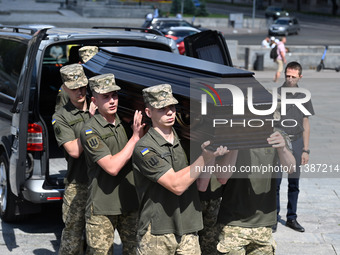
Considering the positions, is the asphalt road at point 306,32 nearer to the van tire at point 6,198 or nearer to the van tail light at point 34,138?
the van tire at point 6,198

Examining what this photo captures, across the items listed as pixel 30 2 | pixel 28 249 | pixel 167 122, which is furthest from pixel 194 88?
pixel 30 2

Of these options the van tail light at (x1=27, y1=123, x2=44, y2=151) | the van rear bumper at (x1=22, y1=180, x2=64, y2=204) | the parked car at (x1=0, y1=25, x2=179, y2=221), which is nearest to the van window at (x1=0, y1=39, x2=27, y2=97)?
the parked car at (x1=0, y1=25, x2=179, y2=221)

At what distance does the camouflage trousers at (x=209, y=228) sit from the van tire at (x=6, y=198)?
285 centimetres

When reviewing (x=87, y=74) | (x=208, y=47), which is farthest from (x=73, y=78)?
(x=208, y=47)

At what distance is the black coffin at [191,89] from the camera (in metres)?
4.48

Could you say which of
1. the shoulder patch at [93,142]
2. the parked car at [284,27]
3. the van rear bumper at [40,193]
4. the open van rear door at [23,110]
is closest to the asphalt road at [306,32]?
the parked car at [284,27]

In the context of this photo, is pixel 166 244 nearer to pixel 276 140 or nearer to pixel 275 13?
pixel 276 140

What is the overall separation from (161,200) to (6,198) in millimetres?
3697

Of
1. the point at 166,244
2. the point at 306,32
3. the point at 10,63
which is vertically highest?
the point at 10,63

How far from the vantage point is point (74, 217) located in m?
6.11

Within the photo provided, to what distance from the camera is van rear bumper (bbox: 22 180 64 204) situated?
7023 millimetres

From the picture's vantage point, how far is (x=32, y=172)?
7.11 metres

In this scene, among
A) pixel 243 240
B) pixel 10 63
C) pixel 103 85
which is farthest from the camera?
pixel 10 63

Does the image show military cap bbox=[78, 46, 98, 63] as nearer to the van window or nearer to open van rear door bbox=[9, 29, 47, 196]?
open van rear door bbox=[9, 29, 47, 196]
